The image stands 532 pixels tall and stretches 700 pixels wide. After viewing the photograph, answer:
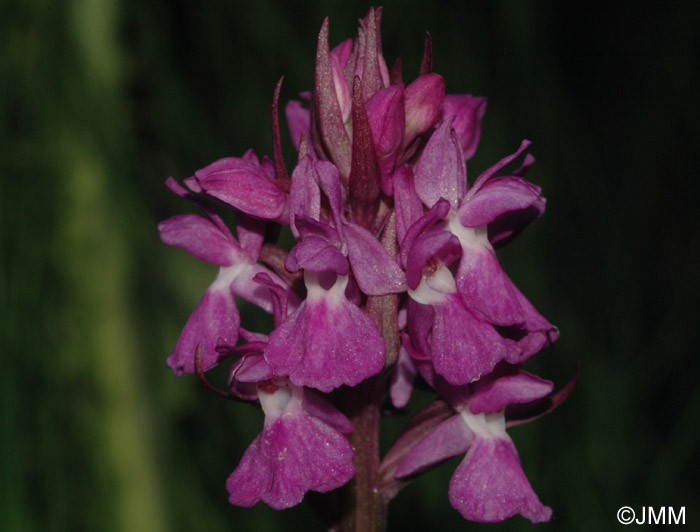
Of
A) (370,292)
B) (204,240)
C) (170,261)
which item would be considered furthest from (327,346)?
(170,261)

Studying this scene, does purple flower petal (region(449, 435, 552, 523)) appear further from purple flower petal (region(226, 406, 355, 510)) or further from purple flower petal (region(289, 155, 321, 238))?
purple flower petal (region(289, 155, 321, 238))

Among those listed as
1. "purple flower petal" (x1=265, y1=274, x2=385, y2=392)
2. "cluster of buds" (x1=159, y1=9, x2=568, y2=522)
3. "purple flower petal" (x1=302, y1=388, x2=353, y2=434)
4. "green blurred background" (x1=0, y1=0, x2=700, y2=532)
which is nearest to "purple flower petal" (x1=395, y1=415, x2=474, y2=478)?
"cluster of buds" (x1=159, y1=9, x2=568, y2=522)

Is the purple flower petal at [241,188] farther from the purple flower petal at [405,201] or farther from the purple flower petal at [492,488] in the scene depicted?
the purple flower petal at [492,488]

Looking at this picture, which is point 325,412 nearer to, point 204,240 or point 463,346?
point 463,346

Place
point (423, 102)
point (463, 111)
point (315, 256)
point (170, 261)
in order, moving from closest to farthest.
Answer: point (315, 256)
point (423, 102)
point (463, 111)
point (170, 261)

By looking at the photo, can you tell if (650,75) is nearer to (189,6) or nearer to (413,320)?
(189,6)

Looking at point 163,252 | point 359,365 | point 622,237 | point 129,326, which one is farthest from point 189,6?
point 359,365
